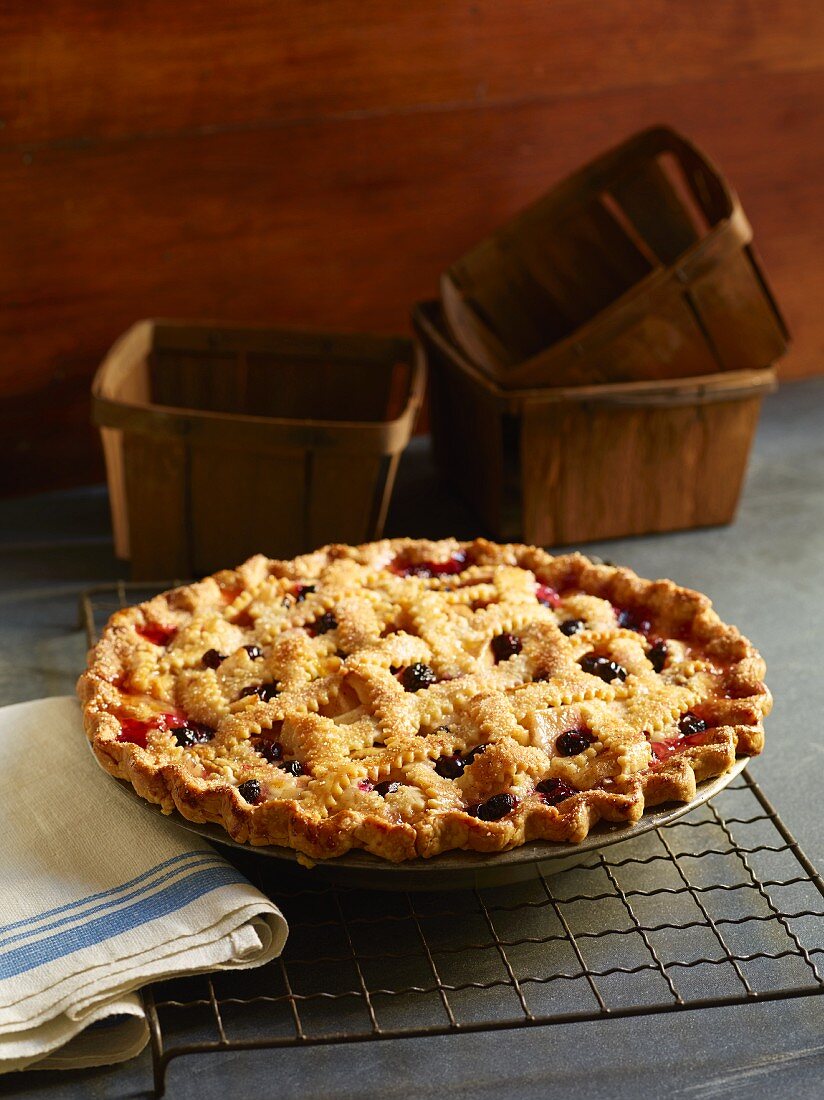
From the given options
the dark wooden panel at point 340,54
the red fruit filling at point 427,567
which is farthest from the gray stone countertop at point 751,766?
the dark wooden panel at point 340,54

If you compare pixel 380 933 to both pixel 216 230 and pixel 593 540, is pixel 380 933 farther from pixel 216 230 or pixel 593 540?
pixel 216 230

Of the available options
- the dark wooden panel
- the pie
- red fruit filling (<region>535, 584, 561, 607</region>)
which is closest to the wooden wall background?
the dark wooden panel

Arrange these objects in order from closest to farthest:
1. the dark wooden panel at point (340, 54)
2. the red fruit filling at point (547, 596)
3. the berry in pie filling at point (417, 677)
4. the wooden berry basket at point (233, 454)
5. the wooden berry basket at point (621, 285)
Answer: the berry in pie filling at point (417, 677) < the red fruit filling at point (547, 596) < the wooden berry basket at point (233, 454) < the wooden berry basket at point (621, 285) < the dark wooden panel at point (340, 54)

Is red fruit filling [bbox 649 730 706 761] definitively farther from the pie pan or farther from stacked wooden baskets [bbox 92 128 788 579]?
stacked wooden baskets [bbox 92 128 788 579]

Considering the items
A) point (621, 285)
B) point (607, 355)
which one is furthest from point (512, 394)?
point (621, 285)

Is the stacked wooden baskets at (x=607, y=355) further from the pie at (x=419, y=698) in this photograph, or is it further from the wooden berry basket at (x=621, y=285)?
the pie at (x=419, y=698)

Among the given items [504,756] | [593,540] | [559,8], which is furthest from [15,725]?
[559,8]

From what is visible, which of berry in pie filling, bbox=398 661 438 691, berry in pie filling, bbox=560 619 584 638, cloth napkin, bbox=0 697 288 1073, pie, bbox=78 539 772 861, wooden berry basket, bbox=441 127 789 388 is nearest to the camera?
cloth napkin, bbox=0 697 288 1073
